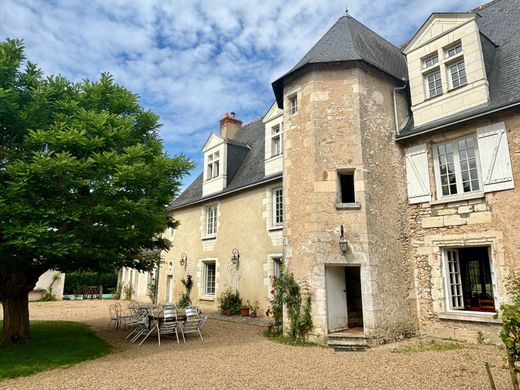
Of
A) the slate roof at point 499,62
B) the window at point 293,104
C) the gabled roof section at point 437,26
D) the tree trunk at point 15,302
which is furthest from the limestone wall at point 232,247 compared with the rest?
the tree trunk at point 15,302

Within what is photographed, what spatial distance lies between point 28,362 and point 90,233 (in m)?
2.26

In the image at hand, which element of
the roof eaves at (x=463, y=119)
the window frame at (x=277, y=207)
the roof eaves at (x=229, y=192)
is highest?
the roof eaves at (x=463, y=119)

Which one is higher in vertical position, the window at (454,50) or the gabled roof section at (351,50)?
the gabled roof section at (351,50)

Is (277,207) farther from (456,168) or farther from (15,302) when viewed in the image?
(15,302)

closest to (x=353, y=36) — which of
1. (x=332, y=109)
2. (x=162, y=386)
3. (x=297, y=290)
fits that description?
(x=332, y=109)

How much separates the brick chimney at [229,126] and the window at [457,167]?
9.84 meters

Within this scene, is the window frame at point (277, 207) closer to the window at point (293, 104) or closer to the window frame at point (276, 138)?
the window frame at point (276, 138)

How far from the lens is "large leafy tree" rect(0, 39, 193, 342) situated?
596 cm

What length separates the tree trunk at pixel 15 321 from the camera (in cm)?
717

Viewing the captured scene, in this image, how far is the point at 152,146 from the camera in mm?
8266

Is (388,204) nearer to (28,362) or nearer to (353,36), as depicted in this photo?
(353,36)

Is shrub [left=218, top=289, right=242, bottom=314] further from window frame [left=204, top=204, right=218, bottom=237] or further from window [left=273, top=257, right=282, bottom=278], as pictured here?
window frame [left=204, top=204, right=218, bottom=237]

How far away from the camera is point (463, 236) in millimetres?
7238

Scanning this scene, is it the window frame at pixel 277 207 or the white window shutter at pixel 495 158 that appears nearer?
the white window shutter at pixel 495 158
